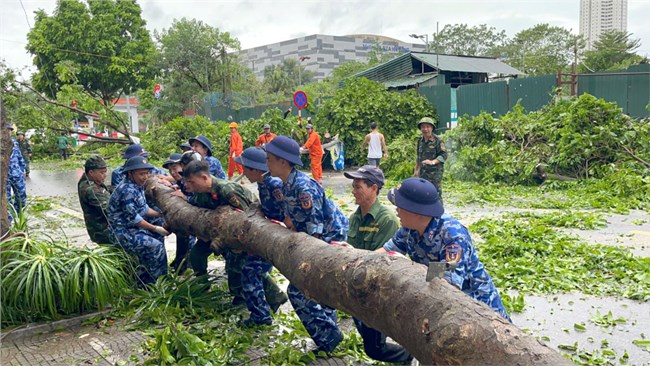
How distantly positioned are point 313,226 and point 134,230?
227 cm

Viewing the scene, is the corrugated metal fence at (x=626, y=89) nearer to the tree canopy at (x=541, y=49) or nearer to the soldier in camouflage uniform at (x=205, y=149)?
the soldier in camouflage uniform at (x=205, y=149)

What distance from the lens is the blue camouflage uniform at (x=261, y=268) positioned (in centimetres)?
472

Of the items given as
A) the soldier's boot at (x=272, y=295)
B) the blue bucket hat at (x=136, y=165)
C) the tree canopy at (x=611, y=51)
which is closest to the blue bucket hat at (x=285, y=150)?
the soldier's boot at (x=272, y=295)

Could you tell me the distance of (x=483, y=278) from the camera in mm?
3312

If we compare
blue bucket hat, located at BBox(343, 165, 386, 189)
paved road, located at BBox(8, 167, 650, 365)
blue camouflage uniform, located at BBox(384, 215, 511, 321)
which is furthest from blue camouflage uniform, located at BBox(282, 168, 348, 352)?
paved road, located at BBox(8, 167, 650, 365)

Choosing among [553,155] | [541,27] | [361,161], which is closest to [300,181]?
[553,155]

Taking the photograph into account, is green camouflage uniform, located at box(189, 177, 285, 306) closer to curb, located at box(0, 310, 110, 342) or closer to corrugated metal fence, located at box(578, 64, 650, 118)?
curb, located at box(0, 310, 110, 342)

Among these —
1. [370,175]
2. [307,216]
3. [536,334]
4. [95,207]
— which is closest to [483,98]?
[536,334]

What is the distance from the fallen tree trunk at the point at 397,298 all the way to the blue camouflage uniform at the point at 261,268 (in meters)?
0.14

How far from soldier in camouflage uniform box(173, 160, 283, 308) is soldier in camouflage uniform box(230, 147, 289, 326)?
0.19 m

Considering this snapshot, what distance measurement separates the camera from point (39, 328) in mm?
4762

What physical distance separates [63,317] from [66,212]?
7411mm

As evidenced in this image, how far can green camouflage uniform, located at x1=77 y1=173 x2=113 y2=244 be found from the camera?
5.81m

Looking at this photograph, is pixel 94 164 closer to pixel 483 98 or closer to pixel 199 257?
pixel 199 257
